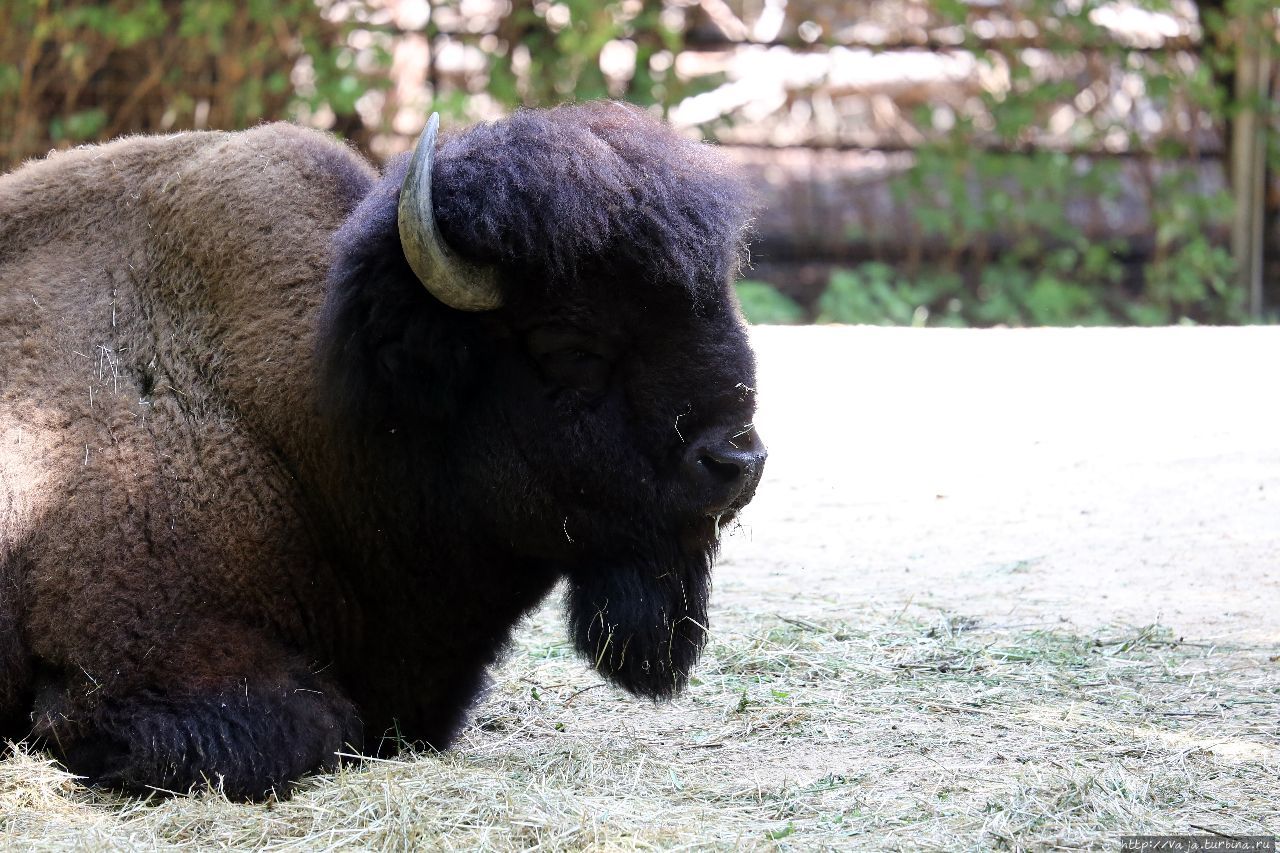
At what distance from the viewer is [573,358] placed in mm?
3588

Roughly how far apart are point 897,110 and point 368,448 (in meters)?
10.2

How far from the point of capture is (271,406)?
12.4ft

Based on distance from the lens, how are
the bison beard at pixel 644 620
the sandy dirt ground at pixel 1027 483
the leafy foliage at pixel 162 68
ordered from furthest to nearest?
the leafy foliage at pixel 162 68, the sandy dirt ground at pixel 1027 483, the bison beard at pixel 644 620

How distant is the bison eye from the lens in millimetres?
3570

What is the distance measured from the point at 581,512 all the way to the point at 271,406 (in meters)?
0.86

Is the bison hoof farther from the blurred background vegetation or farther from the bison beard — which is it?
the blurred background vegetation

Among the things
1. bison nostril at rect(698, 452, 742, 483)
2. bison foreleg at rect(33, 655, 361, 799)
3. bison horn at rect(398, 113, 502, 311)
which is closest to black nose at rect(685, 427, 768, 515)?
bison nostril at rect(698, 452, 742, 483)

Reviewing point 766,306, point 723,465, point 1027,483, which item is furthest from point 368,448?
point 766,306

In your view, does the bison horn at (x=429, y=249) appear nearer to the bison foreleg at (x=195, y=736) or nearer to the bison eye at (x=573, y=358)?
the bison eye at (x=573, y=358)

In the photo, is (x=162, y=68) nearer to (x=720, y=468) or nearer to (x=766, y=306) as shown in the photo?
(x=766, y=306)

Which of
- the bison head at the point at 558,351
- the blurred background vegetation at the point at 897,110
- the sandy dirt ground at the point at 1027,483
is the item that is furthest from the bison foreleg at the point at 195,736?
the blurred background vegetation at the point at 897,110

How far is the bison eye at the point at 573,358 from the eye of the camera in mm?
3570

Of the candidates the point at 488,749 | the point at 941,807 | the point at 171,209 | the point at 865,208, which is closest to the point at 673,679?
the point at 488,749

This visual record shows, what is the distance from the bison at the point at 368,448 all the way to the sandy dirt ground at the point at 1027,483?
1.33 meters
